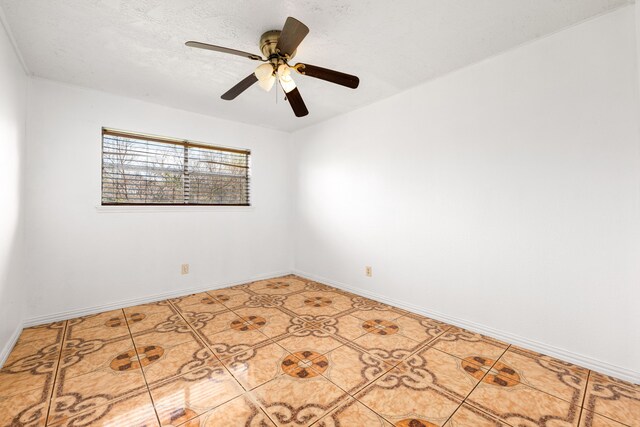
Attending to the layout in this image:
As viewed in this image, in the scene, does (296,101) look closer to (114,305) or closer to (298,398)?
(298,398)

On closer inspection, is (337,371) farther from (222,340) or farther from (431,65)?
(431,65)

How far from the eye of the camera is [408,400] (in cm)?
156

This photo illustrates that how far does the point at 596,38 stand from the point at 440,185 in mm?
1375

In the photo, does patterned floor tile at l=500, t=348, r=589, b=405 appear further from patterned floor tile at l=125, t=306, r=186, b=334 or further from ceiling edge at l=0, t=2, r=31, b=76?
ceiling edge at l=0, t=2, r=31, b=76

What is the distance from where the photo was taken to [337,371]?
1830 millimetres

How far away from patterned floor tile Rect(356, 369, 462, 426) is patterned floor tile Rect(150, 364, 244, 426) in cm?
78

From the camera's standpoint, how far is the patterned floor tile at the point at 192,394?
4.77ft

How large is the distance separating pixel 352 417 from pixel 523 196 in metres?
1.95

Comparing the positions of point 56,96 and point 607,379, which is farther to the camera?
point 56,96

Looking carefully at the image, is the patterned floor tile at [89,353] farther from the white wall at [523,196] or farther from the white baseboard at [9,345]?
the white wall at [523,196]

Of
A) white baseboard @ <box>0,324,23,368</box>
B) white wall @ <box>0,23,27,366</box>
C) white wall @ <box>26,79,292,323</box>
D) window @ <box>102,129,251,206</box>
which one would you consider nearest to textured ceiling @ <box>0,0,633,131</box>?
white wall @ <box>0,23,27,366</box>

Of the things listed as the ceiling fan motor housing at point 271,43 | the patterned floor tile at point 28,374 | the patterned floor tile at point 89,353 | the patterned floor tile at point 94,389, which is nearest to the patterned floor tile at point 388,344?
the patterned floor tile at point 94,389

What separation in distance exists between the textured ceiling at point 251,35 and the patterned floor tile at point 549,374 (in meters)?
2.29

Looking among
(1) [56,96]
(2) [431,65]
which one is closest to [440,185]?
(2) [431,65]
